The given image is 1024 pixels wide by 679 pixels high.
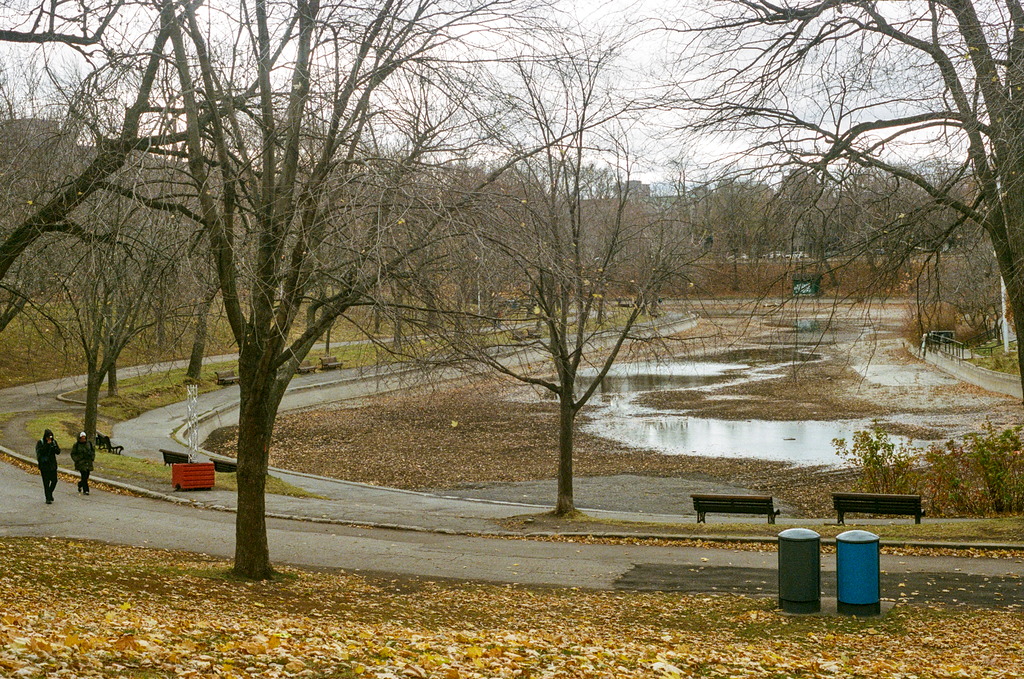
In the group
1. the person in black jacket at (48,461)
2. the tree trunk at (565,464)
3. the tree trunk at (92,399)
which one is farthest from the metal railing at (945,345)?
the person in black jacket at (48,461)

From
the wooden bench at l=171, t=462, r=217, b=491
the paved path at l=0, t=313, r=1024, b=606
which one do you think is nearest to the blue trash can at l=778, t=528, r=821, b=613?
the paved path at l=0, t=313, r=1024, b=606

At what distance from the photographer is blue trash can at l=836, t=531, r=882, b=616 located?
32.7 ft

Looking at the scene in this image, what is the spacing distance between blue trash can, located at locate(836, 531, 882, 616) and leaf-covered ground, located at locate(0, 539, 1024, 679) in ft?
0.85

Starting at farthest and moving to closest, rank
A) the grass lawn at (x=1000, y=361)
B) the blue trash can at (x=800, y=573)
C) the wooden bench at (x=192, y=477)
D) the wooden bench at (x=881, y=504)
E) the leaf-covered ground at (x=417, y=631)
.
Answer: the grass lawn at (x=1000, y=361)
the wooden bench at (x=192, y=477)
the wooden bench at (x=881, y=504)
the blue trash can at (x=800, y=573)
the leaf-covered ground at (x=417, y=631)

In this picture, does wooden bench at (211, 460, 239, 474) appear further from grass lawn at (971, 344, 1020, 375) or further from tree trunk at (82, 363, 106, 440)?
grass lawn at (971, 344, 1020, 375)

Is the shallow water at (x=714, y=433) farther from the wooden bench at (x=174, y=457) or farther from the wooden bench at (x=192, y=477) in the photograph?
the wooden bench at (x=174, y=457)

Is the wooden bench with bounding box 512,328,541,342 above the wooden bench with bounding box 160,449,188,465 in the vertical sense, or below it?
above

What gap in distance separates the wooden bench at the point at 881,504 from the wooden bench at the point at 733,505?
49.1 inches

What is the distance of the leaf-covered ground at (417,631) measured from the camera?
6.59 metres

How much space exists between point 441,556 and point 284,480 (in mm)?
11808

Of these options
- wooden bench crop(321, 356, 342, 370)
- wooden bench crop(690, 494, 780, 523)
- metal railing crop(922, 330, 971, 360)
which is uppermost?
metal railing crop(922, 330, 971, 360)

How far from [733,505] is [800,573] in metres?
8.12

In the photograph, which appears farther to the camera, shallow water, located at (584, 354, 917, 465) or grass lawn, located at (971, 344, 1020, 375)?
grass lawn, located at (971, 344, 1020, 375)

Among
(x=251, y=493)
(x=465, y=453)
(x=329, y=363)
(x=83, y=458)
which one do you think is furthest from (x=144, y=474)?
(x=329, y=363)
